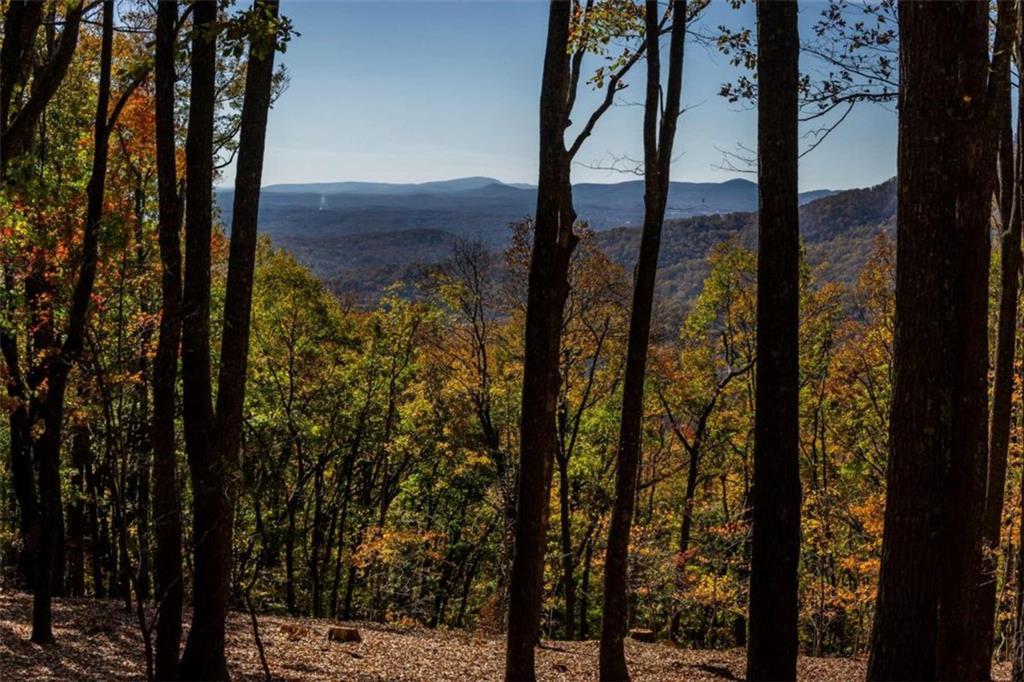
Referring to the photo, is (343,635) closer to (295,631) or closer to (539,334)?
(295,631)

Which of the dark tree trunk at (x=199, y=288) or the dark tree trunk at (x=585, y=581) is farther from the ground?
the dark tree trunk at (x=199, y=288)

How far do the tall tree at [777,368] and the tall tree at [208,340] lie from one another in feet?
14.0

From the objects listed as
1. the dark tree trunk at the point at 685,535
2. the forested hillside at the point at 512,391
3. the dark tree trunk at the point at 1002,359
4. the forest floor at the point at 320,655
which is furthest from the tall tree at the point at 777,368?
the dark tree trunk at the point at 685,535

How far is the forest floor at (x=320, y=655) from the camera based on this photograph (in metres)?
9.80

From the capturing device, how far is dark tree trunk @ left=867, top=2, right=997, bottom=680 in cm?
445

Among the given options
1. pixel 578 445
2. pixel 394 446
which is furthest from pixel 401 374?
pixel 578 445

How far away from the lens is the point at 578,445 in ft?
80.4

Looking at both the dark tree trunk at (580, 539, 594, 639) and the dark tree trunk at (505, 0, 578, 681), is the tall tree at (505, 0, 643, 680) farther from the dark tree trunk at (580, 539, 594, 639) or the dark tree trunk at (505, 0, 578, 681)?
the dark tree trunk at (580, 539, 594, 639)

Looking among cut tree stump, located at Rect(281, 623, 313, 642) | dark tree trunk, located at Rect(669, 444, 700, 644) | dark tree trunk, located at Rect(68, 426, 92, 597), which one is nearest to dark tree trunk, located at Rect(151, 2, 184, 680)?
cut tree stump, located at Rect(281, 623, 313, 642)

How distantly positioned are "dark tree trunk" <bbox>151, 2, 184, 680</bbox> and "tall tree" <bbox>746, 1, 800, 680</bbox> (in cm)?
475

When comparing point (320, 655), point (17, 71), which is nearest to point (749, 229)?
point (320, 655)

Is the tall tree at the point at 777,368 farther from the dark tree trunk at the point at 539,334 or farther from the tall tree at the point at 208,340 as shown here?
the tall tree at the point at 208,340

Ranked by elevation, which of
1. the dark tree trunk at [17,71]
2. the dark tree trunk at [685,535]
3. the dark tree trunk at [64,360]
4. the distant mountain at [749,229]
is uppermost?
the distant mountain at [749,229]

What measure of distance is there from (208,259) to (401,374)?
56.2ft
